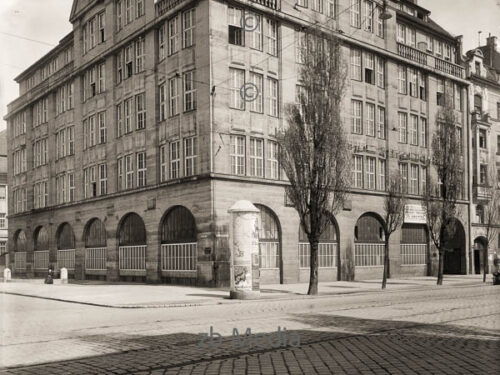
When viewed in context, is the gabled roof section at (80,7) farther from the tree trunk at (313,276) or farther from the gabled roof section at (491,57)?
the gabled roof section at (491,57)

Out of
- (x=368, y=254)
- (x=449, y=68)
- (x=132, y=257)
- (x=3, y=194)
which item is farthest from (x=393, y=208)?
(x=3, y=194)

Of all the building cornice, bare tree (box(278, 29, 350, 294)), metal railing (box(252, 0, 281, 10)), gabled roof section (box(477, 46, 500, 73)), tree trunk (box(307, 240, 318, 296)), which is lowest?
tree trunk (box(307, 240, 318, 296))

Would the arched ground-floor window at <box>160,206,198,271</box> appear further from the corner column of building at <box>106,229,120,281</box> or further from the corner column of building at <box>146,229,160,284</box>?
the corner column of building at <box>106,229,120,281</box>

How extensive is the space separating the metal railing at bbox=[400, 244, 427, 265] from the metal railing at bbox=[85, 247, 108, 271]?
20.2m

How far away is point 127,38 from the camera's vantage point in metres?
37.8

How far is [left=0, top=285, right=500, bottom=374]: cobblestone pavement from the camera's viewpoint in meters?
8.59

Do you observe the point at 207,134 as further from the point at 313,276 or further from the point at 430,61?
the point at 430,61

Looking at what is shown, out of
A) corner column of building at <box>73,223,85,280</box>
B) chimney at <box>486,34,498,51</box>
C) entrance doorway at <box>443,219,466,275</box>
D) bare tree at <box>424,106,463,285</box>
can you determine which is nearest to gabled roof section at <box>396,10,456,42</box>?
chimney at <box>486,34,498,51</box>

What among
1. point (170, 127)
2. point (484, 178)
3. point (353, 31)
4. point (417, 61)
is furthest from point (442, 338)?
point (484, 178)

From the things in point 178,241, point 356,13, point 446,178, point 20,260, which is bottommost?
point 20,260

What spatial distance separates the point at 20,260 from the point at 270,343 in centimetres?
4784

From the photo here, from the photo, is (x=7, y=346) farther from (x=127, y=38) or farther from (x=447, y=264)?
(x=447, y=264)

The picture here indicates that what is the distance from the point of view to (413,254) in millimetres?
42406

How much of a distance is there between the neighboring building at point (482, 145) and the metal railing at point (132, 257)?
1032 inches
